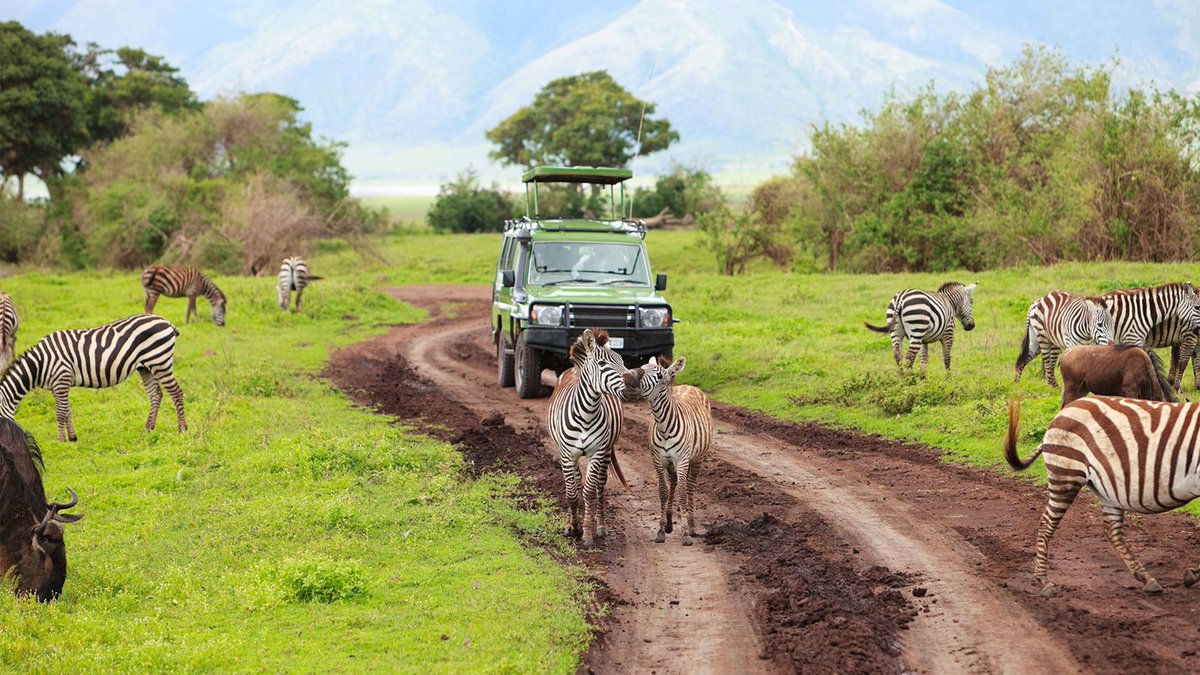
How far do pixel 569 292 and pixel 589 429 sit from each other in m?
7.80

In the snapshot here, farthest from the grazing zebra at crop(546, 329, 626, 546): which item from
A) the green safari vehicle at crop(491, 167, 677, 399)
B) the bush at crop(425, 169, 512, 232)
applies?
the bush at crop(425, 169, 512, 232)

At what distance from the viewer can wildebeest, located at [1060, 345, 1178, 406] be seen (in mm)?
12180

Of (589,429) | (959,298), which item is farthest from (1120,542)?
(959,298)

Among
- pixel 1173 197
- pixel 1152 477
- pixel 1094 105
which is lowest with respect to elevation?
pixel 1152 477

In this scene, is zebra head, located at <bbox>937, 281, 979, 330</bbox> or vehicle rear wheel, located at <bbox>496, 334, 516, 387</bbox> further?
vehicle rear wheel, located at <bbox>496, 334, 516, 387</bbox>

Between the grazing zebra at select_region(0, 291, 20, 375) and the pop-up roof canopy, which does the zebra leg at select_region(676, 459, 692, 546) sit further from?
the grazing zebra at select_region(0, 291, 20, 375)

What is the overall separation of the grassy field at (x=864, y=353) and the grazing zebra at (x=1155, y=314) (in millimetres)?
1220

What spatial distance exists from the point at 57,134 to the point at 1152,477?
52.9m

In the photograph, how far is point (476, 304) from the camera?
34.7 meters

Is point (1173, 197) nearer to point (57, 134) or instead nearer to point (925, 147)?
point (925, 147)

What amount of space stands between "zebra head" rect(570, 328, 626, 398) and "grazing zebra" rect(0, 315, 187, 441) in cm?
764

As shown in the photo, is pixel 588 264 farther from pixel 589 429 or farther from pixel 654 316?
pixel 589 429

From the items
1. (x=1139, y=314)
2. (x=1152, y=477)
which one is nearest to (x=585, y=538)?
(x=1152, y=477)

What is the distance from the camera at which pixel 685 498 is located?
10273 millimetres
